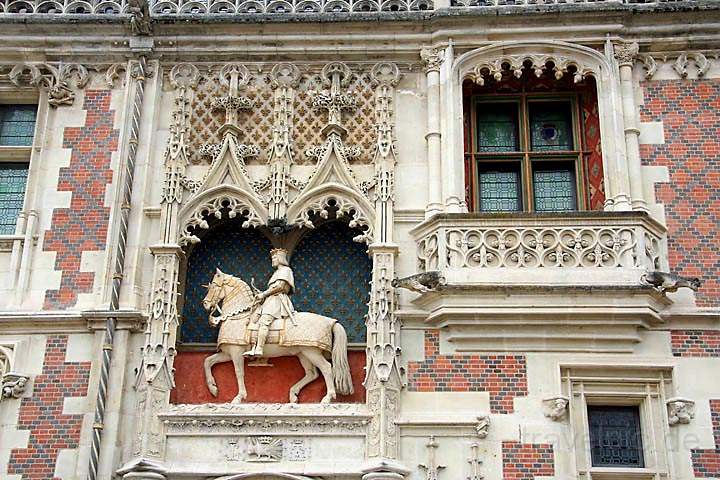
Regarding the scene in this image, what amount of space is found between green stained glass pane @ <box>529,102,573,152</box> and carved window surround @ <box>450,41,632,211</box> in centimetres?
52

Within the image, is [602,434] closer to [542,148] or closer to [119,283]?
[542,148]

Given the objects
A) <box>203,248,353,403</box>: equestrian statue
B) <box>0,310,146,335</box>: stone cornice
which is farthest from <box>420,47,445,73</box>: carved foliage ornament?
<box>0,310,146,335</box>: stone cornice

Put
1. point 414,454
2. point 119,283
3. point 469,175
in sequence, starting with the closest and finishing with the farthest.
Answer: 1. point 414,454
2. point 119,283
3. point 469,175

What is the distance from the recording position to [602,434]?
442 inches

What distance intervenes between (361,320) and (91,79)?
15.9 feet

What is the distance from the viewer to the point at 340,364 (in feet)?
37.9

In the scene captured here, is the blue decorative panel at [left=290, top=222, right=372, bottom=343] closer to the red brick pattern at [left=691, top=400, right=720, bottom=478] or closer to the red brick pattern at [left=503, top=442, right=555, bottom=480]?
the red brick pattern at [left=503, top=442, right=555, bottom=480]

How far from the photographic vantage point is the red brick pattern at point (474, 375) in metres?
11.2

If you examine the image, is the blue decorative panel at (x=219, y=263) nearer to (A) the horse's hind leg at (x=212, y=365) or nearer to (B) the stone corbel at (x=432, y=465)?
(A) the horse's hind leg at (x=212, y=365)

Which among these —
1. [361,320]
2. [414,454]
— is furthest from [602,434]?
[361,320]

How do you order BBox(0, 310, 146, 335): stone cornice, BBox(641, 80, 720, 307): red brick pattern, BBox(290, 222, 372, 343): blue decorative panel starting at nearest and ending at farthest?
1. BBox(0, 310, 146, 335): stone cornice
2. BBox(641, 80, 720, 307): red brick pattern
3. BBox(290, 222, 372, 343): blue decorative panel

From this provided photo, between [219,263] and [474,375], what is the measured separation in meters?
3.50

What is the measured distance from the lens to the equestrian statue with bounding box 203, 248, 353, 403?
11.5 metres

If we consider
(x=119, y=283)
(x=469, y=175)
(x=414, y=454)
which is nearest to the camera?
(x=414, y=454)
